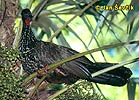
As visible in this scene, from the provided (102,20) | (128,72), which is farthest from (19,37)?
(128,72)

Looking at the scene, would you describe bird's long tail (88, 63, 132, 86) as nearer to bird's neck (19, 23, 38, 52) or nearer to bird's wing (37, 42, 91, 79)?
bird's wing (37, 42, 91, 79)

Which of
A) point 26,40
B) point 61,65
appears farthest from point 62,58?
point 26,40

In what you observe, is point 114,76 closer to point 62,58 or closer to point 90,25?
point 62,58

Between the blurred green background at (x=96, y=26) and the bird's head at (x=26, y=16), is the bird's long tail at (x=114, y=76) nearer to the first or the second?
the blurred green background at (x=96, y=26)

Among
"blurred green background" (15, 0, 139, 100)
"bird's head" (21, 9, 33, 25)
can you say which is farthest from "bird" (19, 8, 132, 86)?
"blurred green background" (15, 0, 139, 100)

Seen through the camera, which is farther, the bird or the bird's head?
the bird's head

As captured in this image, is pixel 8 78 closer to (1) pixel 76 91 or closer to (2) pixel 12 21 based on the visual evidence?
(1) pixel 76 91

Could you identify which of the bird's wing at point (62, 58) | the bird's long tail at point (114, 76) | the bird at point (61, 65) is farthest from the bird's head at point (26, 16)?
the bird's long tail at point (114, 76)

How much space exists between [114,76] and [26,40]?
602 millimetres

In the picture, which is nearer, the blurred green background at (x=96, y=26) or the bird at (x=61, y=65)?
the bird at (x=61, y=65)

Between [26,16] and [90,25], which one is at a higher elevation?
[26,16]

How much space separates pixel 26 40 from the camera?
2.76 meters

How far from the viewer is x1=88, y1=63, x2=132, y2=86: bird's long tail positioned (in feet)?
8.66

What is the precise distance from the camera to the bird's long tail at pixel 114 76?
2639 millimetres
